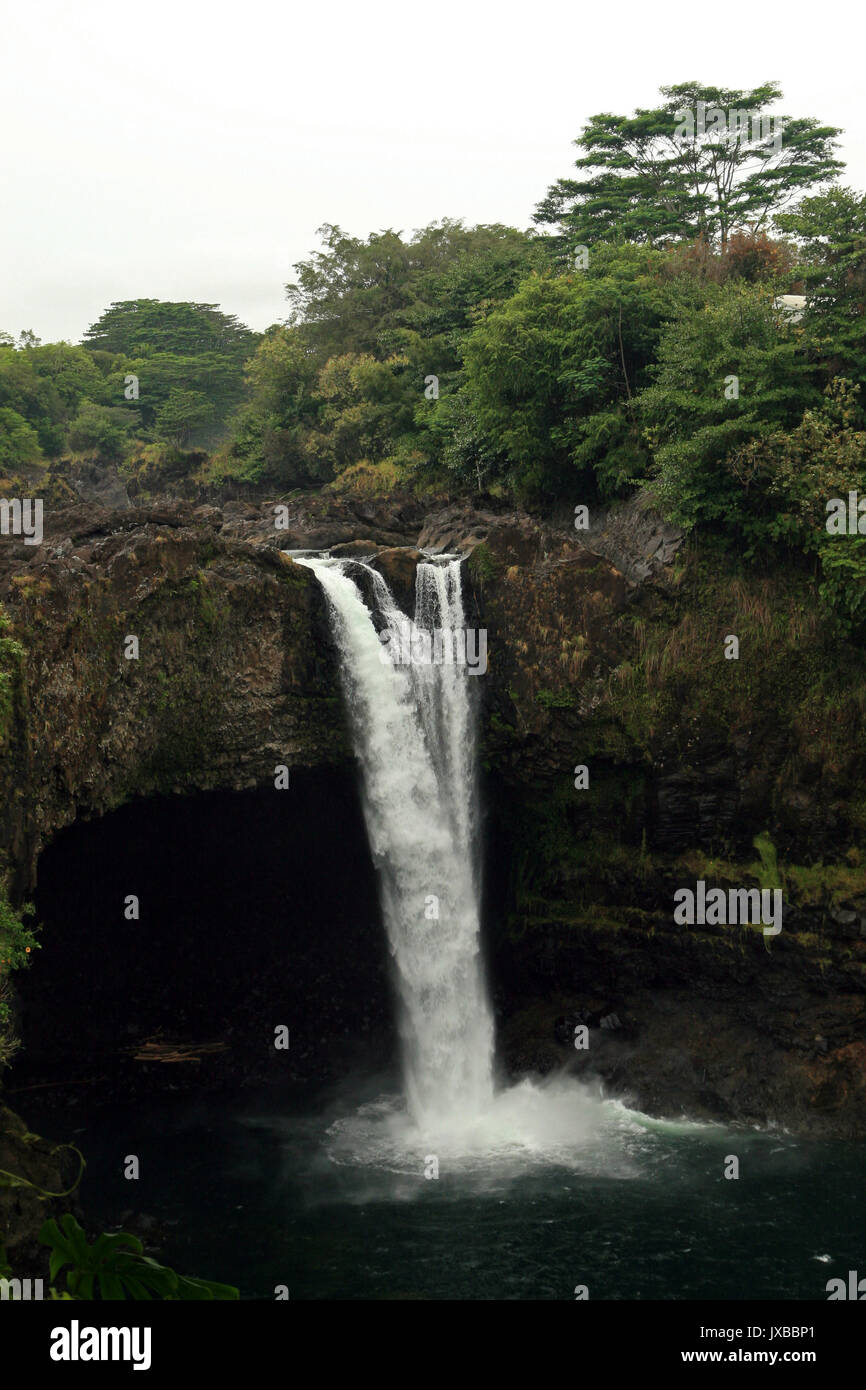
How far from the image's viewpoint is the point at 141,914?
2456 cm

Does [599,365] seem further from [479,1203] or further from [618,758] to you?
[479,1203]

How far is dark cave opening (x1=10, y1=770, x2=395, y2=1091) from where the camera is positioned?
78.9 feet

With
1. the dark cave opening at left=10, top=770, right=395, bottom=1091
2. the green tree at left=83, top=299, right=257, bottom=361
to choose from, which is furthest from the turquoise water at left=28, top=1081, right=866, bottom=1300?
the green tree at left=83, top=299, right=257, bottom=361

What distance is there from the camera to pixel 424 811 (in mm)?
24641

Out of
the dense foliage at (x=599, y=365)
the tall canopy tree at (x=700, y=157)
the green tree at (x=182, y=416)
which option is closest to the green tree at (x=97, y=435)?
the dense foliage at (x=599, y=365)

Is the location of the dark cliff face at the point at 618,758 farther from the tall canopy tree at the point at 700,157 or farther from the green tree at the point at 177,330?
the green tree at the point at 177,330

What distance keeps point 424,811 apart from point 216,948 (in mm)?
5242

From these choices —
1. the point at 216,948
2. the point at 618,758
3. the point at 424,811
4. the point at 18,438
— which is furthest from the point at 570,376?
the point at 18,438

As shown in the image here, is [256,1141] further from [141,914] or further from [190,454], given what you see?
[190,454]

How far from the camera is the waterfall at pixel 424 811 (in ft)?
79.2

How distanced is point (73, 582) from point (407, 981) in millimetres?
10472

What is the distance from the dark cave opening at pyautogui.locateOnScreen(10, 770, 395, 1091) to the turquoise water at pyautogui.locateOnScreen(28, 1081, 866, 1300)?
4.50 feet

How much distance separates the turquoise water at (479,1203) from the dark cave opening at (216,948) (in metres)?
1.37
